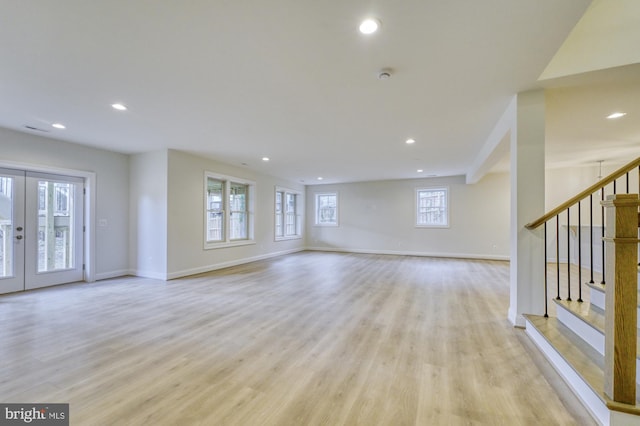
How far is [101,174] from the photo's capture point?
5434 millimetres

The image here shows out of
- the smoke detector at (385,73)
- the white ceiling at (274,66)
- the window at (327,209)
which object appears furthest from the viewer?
the window at (327,209)

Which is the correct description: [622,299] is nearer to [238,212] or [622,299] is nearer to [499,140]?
[499,140]

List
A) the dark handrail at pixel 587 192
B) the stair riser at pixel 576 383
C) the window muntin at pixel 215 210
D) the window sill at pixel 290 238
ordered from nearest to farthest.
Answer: the stair riser at pixel 576 383 → the dark handrail at pixel 587 192 → the window muntin at pixel 215 210 → the window sill at pixel 290 238

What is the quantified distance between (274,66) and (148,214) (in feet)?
15.2

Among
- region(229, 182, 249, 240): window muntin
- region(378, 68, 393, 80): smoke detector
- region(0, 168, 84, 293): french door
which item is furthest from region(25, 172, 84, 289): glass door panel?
region(378, 68, 393, 80): smoke detector

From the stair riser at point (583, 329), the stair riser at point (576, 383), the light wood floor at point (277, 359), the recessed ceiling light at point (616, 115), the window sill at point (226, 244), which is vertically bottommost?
the light wood floor at point (277, 359)

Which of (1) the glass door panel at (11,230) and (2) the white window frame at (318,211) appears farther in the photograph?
(2) the white window frame at (318,211)

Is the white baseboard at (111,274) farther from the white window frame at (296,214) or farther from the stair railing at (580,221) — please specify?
the stair railing at (580,221)

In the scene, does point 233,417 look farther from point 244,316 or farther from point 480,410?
point 244,316

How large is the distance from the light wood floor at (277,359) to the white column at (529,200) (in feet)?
1.38

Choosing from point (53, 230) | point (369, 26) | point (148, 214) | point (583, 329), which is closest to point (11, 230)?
point (53, 230)

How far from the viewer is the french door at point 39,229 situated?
4332 mm

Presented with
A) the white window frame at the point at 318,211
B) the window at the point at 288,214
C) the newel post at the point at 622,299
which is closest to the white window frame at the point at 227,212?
the window at the point at 288,214

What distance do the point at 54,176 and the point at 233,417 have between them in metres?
5.62
